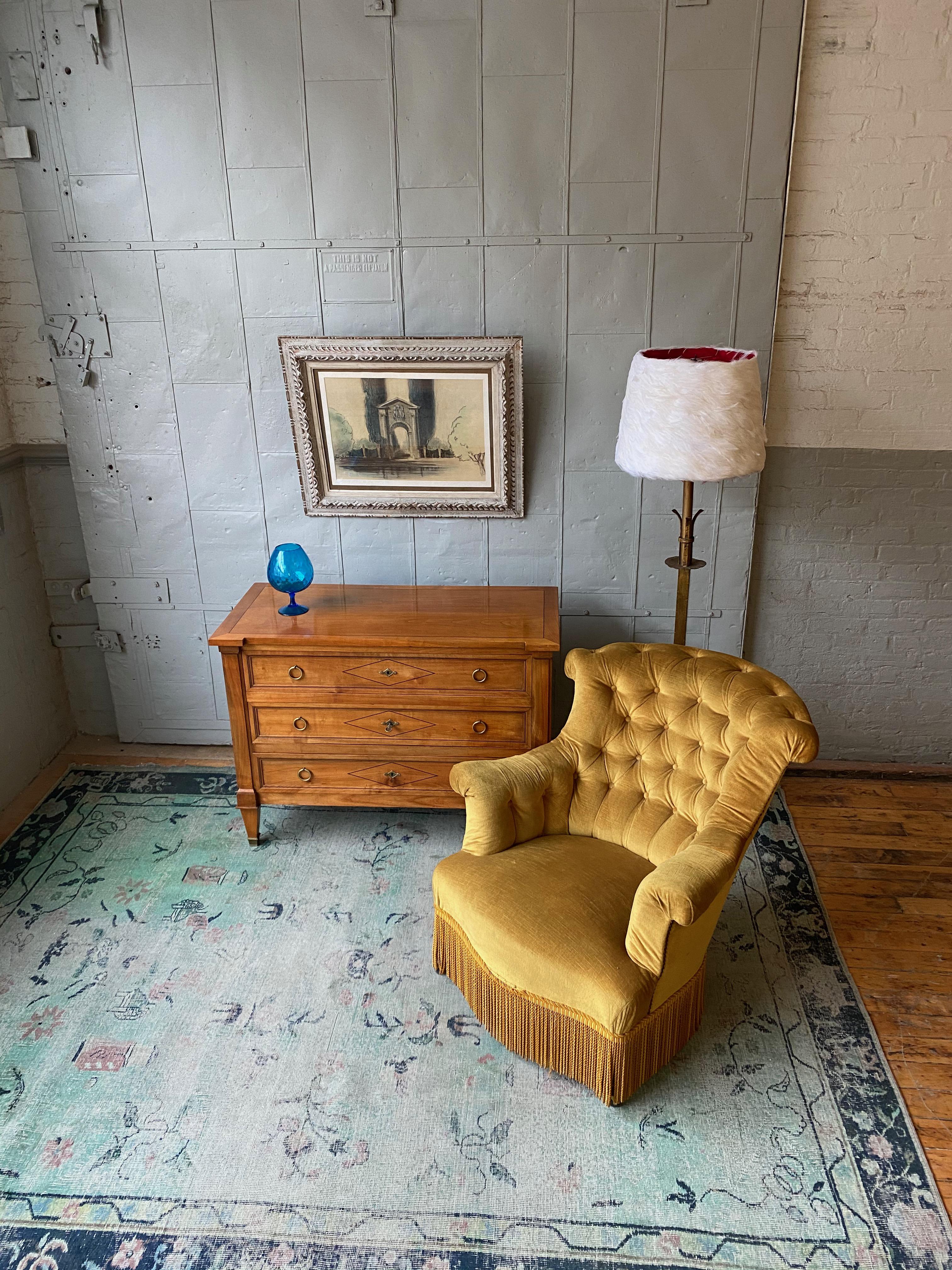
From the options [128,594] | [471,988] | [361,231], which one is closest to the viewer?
[471,988]

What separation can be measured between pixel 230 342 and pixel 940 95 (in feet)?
8.23

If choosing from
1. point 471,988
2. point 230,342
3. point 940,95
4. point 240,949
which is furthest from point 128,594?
point 940,95

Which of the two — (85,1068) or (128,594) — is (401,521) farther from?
(85,1068)

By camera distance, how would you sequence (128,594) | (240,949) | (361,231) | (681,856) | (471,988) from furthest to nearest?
(128,594) → (361,231) → (240,949) → (471,988) → (681,856)

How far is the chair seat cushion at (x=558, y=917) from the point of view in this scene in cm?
222

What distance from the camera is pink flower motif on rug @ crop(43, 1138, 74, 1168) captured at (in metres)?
2.21

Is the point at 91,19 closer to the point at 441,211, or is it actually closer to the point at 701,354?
the point at 441,211

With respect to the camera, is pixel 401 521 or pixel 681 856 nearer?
pixel 681 856

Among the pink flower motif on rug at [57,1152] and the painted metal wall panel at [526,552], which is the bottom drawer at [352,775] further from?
the pink flower motif on rug at [57,1152]

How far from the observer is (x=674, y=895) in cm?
218

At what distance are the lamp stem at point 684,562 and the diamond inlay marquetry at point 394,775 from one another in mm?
997

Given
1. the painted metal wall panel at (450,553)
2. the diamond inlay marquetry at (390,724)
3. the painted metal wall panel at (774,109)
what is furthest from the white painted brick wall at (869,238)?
the diamond inlay marquetry at (390,724)

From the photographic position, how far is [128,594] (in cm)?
375

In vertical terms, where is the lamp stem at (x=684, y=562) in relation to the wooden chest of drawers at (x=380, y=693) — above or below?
above
